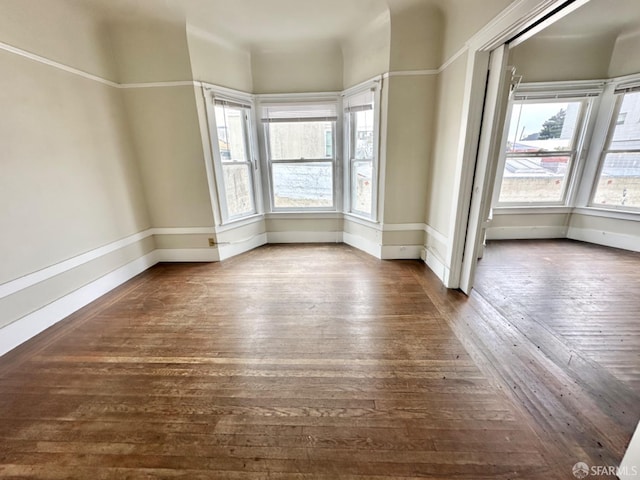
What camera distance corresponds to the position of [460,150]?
2480 mm

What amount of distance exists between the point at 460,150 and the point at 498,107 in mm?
425

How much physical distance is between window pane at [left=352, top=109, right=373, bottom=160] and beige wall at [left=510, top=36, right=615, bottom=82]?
2.17 meters

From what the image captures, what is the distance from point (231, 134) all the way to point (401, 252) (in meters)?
2.83

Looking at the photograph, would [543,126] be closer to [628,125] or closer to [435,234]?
[628,125]

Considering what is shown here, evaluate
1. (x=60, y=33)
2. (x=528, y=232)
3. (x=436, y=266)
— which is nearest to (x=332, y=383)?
(x=436, y=266)

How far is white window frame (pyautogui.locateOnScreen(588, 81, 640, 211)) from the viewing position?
354cm

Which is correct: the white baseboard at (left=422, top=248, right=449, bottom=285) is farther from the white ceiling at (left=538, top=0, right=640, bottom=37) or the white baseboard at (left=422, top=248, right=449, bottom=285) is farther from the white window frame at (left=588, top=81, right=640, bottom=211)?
the white ceiling at (left=538, top=0, right=640, bottom=37)

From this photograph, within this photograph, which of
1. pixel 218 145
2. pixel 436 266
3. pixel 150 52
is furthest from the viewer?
pixel 218 145

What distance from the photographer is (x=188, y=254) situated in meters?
3.70

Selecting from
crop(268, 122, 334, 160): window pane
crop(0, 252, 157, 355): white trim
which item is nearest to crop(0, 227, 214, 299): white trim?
crop(0, 252, 157, 355): white trim

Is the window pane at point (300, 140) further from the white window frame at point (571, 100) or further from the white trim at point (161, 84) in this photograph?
the white window frame at point (571, 100)

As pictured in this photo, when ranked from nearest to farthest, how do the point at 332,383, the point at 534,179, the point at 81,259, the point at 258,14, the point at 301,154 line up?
the point at 332,383 < the point at 81,259 < the point at 258,14 < the point at 301,154 < the point at 534,179

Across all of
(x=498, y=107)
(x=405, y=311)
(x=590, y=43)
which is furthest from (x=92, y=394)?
(x=590, y=43)

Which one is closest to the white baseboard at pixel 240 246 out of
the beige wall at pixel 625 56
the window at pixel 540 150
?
the window at pixel 540 150
